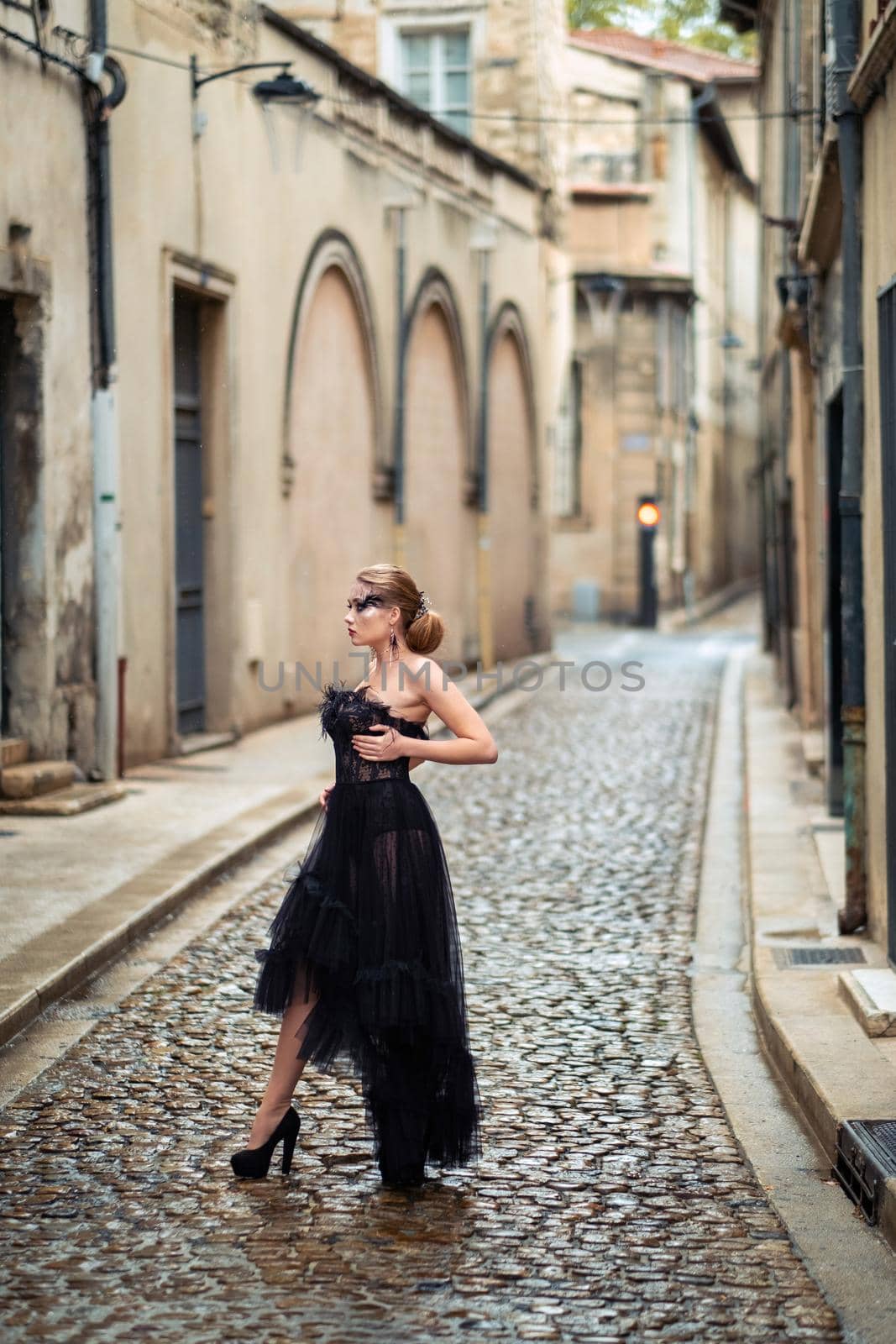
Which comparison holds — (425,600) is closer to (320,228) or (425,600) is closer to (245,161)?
(245,161)

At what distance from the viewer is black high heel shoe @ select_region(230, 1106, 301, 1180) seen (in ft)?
15.5

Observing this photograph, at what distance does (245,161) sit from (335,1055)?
1148cm

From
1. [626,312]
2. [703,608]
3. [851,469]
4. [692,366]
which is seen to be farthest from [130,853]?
[703,608]

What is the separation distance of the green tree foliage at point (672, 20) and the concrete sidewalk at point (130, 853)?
109 feet

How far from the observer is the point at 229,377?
14.8 meters

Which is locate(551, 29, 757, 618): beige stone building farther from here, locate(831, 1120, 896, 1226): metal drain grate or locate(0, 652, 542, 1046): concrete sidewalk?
locate(831, 1120, 896, 1226): metal drain grate

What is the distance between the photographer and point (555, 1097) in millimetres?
5621

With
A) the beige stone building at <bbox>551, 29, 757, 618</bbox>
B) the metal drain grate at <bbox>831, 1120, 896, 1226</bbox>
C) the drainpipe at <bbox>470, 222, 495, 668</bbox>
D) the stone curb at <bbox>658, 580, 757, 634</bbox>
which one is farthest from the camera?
the stone curb at <bbox>658, 580, 757, 634</bbox>

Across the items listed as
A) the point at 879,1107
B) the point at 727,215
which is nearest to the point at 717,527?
the point at 727,215

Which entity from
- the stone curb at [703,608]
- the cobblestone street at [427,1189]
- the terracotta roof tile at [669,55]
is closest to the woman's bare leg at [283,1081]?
the cobblestone street at [427,1189]

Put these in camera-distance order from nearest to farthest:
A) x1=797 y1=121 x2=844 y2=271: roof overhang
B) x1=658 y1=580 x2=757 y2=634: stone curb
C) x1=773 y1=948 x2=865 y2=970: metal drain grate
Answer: x1=773 y1=948 x2=865 y2=970: metal drain grate < x1=797 y1=121 x2=844 y2=271: roof overhang < x1=658 y1=580 x2=757 y2=634: stone curb

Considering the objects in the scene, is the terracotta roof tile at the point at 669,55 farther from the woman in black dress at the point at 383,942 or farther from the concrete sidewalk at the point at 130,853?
the woman in black dress at the point at 383,942

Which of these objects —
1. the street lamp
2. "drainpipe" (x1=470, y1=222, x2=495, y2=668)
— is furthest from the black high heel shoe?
"drainpipe" (x1=470, y1=222, x2=495, y2=668)

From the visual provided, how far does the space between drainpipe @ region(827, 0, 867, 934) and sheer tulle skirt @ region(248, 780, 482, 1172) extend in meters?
3.41
